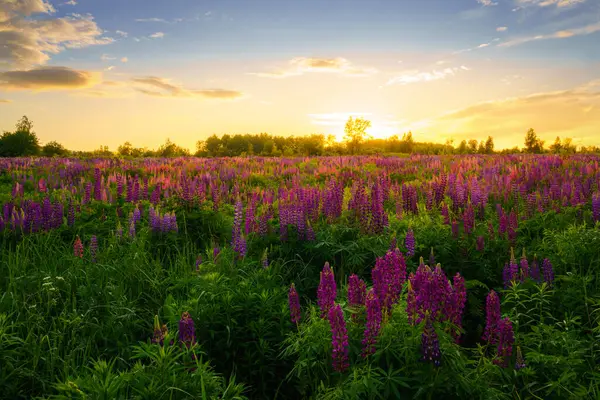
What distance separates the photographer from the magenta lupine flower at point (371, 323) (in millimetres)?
2770

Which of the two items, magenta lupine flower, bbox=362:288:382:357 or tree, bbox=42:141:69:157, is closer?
magenta lupine flower, bbox=362:288:382:357

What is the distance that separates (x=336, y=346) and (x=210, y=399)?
869 millimetres

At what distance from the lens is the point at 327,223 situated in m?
6.57

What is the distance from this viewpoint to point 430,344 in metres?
2.56

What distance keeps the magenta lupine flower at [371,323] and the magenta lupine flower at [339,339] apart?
0.12m

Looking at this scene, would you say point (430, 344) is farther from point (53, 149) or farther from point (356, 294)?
point (53, 149)

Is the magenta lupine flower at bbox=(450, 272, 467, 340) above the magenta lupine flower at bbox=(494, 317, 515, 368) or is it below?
above

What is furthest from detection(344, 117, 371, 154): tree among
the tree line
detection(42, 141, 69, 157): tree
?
detection(42, 141, 69, 157): tree

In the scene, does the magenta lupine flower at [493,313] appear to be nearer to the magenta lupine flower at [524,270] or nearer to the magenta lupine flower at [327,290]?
the magenta lupine flower at [327,290]

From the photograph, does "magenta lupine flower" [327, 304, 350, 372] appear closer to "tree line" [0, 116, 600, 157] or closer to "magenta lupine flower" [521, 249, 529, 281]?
"magenta lupine flower" [521, 249, 529, 281]

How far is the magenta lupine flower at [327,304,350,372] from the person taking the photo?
2795mm

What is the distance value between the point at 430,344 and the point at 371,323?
0.38 m

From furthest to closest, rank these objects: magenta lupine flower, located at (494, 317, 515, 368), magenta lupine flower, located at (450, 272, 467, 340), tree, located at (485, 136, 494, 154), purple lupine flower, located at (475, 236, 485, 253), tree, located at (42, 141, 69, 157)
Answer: tree, located at (42, 141, 69, 157) → tree, located at (485, 136, 494, 154) → purple lupine flower, located at (475, 236, 485, 253) → magenta lupine flower, located at (494, 317, 515, 368) → magenta lupine flower, located at (450, 272, 467, 340)

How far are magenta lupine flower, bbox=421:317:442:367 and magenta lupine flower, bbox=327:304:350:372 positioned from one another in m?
0.49
